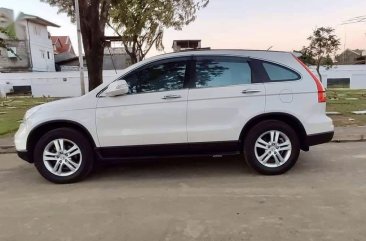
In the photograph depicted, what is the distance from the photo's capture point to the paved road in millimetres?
3926

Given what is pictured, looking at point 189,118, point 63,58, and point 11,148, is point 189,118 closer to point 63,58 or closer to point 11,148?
point 11,148

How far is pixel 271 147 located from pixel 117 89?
230cm

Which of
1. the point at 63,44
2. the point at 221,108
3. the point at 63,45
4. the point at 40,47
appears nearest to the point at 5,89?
the point at 40,47

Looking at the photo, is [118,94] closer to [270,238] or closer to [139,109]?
[139,109]

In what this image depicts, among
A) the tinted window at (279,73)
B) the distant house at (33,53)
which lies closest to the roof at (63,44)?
the distant house at (33,53)

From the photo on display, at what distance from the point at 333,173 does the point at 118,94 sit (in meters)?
3.24

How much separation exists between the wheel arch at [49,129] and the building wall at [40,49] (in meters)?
42.7

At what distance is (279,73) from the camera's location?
5.78 m

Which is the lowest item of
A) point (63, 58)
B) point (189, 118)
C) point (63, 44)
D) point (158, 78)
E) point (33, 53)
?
point (189, 118)

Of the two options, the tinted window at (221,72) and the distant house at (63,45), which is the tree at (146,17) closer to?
the tinted window at (221,72)

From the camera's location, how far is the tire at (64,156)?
5668mm

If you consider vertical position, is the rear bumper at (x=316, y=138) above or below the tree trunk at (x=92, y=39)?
below

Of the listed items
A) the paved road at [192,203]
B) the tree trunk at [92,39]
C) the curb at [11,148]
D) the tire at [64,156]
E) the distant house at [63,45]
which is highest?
the distant house at [63,45]

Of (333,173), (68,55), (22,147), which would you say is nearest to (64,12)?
(22,147)
